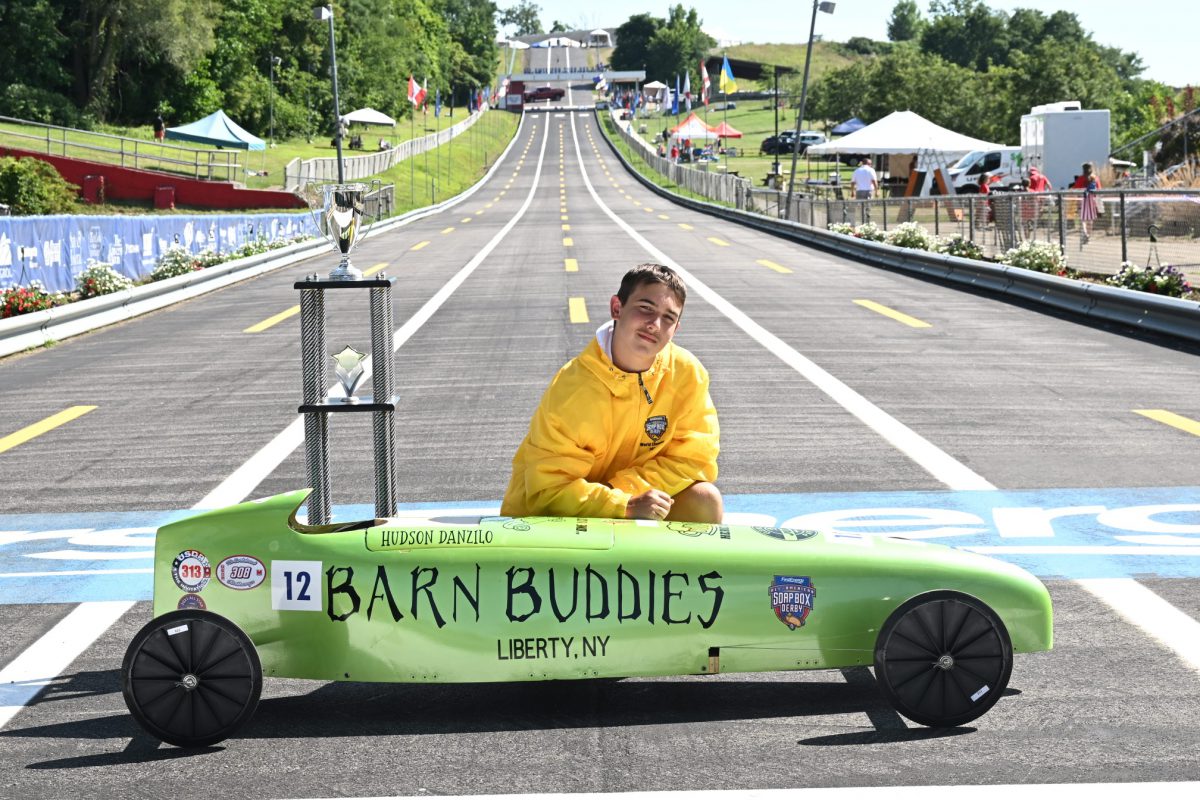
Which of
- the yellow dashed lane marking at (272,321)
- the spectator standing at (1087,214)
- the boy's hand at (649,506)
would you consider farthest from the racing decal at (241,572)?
the spectator standing at (1087,214)

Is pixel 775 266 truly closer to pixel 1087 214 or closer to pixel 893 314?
pixel 1087 214

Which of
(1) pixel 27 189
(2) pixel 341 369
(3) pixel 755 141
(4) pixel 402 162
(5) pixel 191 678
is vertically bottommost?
(5) pixel 191 678

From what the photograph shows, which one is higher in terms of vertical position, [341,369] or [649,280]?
[649,280]

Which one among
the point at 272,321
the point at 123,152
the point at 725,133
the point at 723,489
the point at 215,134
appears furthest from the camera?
the point at 725,133

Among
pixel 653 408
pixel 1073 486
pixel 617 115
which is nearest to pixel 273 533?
pixel 653 408

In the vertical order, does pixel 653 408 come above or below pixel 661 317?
below

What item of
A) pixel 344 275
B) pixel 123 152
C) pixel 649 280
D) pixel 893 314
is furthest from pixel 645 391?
pixel 123 152

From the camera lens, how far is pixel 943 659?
4570 mm

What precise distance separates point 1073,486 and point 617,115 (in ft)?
530

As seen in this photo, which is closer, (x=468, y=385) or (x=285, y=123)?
(x=468, y=385)

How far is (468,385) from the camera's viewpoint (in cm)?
1297

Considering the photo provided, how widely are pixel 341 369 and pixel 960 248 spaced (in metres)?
23.8

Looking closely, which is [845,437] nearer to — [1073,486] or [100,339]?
[1073,486]

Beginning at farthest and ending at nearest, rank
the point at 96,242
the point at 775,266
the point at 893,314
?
the point at 775,266 < the point at 96,242 < the point at 893,314
